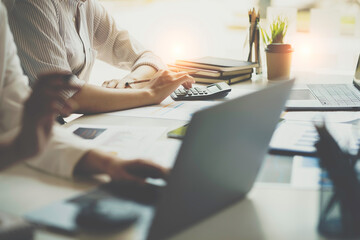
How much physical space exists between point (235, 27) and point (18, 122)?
Result: 85.2 inches

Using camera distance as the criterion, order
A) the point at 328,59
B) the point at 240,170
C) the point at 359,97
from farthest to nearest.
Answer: the point at 328,59, the point at 359,97, the point at 240,170

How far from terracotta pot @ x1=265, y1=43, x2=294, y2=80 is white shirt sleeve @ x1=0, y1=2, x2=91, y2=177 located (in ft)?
4.01

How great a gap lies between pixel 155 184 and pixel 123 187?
6 cm

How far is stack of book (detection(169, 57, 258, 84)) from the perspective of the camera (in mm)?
1845

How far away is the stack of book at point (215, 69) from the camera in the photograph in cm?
184

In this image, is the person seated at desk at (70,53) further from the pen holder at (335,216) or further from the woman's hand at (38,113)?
the pen holder at (335,216)

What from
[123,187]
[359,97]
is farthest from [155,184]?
[359,97]

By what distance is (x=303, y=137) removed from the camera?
1100 millimetres

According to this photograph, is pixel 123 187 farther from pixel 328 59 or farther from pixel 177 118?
pixel 328 59

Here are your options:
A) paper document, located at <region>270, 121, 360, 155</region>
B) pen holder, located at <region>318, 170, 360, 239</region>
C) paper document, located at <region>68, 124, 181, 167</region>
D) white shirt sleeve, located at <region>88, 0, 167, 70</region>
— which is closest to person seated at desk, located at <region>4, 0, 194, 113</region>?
white shirt sleeve, located at <region>88, 0, 167, 70</region>

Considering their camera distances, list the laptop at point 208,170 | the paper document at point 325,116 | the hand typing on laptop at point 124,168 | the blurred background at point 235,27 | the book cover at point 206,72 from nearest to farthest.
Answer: the laptop at point 208,170
the hand typing on laptop at point 124,168
the paper document at point 325,116
the book cover at point 206,72
the blurred background at point 235,27

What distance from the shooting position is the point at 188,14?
2930 mm

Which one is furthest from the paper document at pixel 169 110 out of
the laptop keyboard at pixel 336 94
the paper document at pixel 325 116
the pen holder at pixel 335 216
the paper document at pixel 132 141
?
the pen holder at pixel 335 216

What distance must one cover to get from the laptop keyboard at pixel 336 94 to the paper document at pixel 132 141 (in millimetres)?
659
